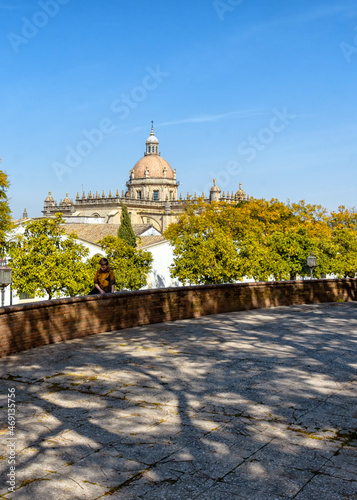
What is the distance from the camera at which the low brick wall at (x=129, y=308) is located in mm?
8523

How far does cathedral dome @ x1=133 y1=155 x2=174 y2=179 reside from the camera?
13238 cm

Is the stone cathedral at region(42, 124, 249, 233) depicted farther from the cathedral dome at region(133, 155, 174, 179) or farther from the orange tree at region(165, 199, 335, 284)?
the orange tree at region(165, 199, 335, 284)

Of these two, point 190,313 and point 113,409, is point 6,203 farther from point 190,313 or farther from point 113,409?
point 113,409

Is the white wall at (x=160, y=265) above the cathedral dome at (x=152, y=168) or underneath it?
underneath

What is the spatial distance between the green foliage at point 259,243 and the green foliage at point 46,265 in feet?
32.0

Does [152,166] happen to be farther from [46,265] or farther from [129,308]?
[129,308]

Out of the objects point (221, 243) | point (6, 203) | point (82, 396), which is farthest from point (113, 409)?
point (6, 203)

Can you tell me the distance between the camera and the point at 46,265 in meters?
31.7

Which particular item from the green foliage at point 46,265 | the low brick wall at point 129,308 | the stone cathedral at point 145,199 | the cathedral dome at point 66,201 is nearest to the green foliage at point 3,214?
the green foliage at point 46,265

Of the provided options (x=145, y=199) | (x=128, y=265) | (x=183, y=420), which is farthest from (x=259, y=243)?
(x=145, y=199)

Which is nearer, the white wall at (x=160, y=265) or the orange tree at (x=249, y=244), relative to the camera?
the orange tree at (x=249, y=244)

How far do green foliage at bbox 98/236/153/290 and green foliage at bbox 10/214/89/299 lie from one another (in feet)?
30.1

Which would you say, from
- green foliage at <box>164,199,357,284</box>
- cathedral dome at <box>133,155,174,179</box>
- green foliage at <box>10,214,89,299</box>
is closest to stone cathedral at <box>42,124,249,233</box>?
cathedral dome at <box>133,155,174,179</box>

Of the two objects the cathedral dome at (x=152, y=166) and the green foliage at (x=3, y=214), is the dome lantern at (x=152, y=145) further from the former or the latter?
the green foliage at (x=3, y=214)
